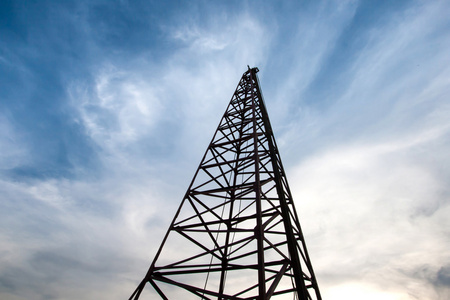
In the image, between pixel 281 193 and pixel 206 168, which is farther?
→ pixel 206 168

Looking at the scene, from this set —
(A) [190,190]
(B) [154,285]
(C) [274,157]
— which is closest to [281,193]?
(C) [274,157]

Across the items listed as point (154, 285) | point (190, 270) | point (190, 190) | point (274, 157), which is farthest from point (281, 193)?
point (154, 285)

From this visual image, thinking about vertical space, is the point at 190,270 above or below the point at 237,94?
below

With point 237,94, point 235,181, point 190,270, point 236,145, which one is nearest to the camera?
point 190,270

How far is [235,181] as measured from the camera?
425 inches

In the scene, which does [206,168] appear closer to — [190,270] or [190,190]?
[190,190]

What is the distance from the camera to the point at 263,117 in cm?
1216

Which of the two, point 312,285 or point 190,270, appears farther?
point 312,285

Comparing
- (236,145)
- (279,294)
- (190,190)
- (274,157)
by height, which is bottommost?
(279,294)

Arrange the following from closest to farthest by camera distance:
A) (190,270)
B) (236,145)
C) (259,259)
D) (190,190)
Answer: (259,259) → (190,270) → (190,190) → (236,145)

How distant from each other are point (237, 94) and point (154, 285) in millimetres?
12242

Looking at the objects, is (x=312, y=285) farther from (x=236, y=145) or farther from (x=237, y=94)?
(x=237, y=94)

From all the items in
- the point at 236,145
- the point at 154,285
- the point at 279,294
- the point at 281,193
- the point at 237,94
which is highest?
the point at 237,94

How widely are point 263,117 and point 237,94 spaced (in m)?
4.04
